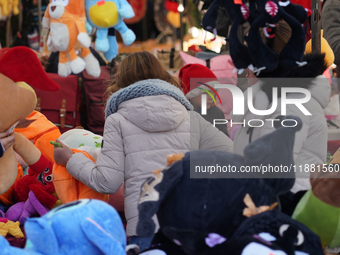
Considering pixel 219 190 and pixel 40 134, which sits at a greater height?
pixel 219 190

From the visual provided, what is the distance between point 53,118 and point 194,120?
201 centimetres

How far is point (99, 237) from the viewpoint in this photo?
2.84ft

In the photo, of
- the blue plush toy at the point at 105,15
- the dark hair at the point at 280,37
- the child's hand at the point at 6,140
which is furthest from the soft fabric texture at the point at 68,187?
the blue plush toy at the point at 105,15

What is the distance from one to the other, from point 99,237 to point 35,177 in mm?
1149

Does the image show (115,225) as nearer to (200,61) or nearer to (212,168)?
(212,168)

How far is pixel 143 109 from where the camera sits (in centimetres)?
159

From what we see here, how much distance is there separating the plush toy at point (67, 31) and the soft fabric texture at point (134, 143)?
1184 millimetres

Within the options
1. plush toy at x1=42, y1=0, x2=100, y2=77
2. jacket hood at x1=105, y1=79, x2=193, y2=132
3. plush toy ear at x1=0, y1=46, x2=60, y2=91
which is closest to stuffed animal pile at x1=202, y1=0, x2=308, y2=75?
jacket hood at x1=105, y1=79, x2=193, y2=132

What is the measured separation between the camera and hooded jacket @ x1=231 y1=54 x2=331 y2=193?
3.97ft

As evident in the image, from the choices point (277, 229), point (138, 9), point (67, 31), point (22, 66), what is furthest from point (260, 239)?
point (138, 9)

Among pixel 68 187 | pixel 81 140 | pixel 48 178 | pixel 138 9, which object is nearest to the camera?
pixel 68 187

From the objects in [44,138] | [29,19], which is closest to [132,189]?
[44,138]

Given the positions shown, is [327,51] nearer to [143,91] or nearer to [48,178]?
[143,91]

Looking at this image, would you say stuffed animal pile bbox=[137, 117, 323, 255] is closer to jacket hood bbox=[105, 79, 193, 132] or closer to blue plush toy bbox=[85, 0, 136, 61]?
jacket hood bbox=[105, 79, 193, 132]
